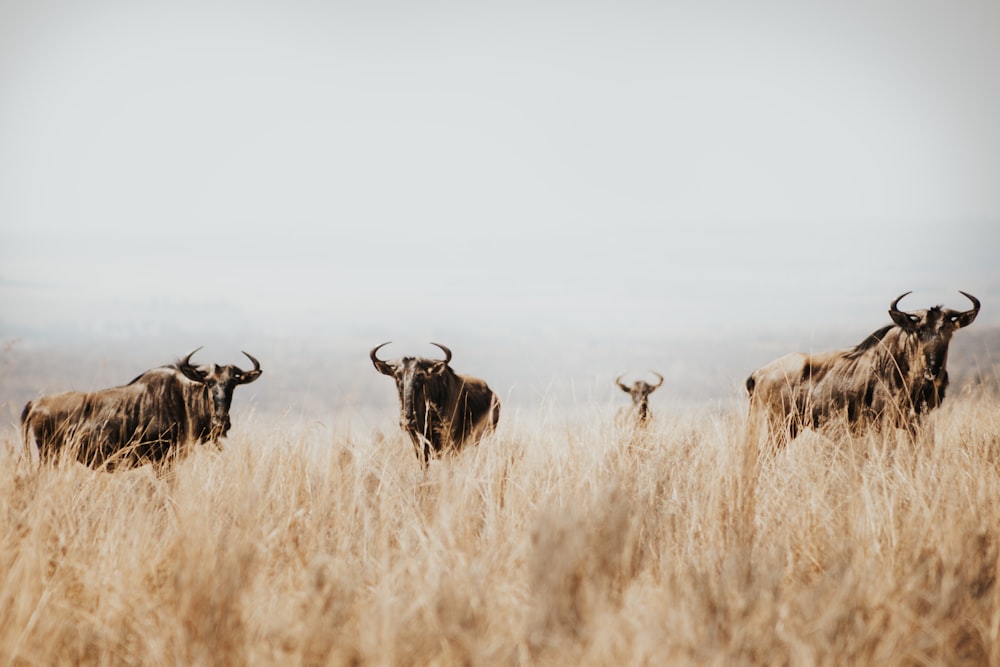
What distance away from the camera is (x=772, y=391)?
294 inches

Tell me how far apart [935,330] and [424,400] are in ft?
16.5

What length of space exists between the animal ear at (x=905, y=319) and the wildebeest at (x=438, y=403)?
4273 millimetres

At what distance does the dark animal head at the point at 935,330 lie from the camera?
613 centimetres

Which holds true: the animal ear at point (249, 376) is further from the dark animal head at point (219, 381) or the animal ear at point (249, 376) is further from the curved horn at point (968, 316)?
the curved horn at point (968, 316)

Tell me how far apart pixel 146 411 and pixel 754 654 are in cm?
622

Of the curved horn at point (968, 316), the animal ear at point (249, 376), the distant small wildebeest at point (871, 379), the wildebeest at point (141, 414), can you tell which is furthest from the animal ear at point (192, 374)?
the curved horn at point (968, 316)

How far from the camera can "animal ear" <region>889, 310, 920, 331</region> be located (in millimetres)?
6344

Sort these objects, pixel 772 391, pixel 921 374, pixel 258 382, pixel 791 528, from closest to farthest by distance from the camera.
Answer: pixel 791 528 → pixel 921 374 → pixel 258 382 → pixel 772 391

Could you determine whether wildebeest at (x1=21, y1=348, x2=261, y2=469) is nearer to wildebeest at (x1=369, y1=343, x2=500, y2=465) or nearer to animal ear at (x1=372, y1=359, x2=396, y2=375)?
animal ear at (x1=372, y1=359, x2=396, y2=375)

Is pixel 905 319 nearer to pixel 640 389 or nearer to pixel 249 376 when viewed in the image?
pixel 640 389

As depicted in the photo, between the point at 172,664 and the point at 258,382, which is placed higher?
the point at 258,382

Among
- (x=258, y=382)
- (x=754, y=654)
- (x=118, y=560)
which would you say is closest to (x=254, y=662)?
(x=118, y=560)

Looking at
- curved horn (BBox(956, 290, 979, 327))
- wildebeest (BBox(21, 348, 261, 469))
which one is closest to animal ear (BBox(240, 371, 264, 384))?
wildebeest (BBox(21, 348, 261, 469))

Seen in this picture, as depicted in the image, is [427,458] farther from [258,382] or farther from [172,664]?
[172,664]
